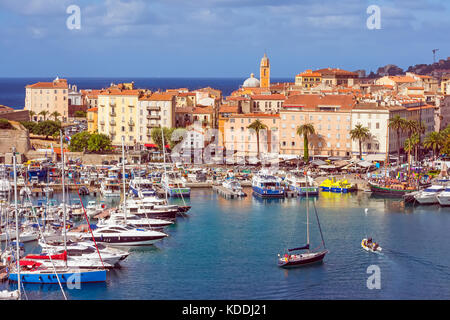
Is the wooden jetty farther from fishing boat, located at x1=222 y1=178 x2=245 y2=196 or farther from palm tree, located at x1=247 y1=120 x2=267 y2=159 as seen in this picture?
palm tree, located at x1=247 y1=120 x2=267 y2=159

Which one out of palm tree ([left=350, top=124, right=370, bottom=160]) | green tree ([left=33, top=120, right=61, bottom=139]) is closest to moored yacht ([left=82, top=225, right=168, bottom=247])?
palm tree ([left=350, top=124, right=370, bottom=160])

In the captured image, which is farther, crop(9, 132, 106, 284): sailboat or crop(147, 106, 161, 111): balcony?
crop(147, 106, 161, 111): balcony

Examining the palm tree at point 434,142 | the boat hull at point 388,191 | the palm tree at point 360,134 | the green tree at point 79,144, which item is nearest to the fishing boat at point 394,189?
the boat hull at point 388,191

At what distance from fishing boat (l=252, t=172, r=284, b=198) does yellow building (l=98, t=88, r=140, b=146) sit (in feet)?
44.1

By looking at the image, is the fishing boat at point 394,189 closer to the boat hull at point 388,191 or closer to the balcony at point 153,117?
the boat hull at point 388,191

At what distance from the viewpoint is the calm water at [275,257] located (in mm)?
17109

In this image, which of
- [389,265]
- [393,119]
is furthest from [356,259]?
[393,119]

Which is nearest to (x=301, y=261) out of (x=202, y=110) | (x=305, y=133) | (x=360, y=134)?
(x=360, y=134)

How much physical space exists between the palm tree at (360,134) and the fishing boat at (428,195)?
329 inches

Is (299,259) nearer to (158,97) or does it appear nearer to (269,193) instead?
(269,193)

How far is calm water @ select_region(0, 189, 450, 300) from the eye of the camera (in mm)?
17109

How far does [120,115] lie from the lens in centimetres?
4531

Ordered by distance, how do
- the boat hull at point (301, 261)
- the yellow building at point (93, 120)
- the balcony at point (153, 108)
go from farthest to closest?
1. the yellow building at point (93, 120)
2. the balcony at point (153, 108)
3. the boat hull at point (301, 261)

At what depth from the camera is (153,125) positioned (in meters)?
44.9
